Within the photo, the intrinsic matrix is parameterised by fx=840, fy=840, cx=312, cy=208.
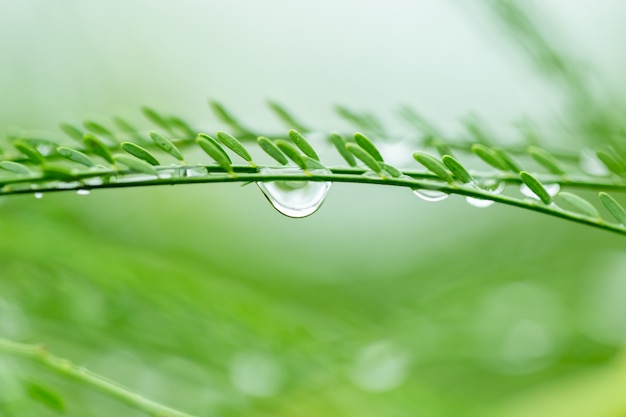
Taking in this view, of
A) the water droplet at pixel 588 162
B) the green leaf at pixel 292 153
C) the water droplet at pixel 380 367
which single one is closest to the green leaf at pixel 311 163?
the green leaf at pixel 292 153

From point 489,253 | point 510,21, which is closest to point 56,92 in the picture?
point 489,253

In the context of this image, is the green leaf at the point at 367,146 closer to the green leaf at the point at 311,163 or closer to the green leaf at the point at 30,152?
the green leaf at the point at 311,163

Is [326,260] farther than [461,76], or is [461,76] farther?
[461,76]

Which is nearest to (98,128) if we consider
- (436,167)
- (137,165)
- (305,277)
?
(137,165)

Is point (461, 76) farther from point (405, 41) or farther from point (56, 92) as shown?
point (56, 92)

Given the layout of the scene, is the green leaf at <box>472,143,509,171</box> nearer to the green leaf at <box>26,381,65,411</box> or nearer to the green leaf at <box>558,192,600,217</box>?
the green leaf at <box>558,192,600,217</box>

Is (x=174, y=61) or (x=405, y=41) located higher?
(x=405, y=41)
